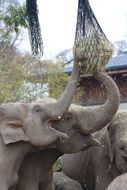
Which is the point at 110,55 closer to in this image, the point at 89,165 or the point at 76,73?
the point at 76,73

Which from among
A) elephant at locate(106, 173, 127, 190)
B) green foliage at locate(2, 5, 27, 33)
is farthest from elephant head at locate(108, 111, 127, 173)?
green foliage at locate(2, 5, 27, 33)

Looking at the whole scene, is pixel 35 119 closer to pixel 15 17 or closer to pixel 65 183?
pixel 65 183

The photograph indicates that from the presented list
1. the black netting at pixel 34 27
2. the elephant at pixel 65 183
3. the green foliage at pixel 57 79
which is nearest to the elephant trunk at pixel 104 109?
the black netting at pixel 34 27

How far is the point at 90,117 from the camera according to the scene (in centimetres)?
381

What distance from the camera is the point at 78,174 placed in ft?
15.8

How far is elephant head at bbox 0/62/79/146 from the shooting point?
3783mm

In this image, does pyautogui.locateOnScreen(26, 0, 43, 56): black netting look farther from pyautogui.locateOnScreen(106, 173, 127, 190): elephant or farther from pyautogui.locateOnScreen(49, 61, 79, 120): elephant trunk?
Result: pyautogui.locateOnScreen(106, 173, 127, 190): elephant

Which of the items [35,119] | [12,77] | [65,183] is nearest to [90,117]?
[35,119]

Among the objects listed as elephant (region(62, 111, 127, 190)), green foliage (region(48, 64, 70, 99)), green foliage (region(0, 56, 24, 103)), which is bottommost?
green foliage (region(48, 64, 70, 99))

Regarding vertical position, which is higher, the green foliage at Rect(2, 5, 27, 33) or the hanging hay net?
the hanging hay net

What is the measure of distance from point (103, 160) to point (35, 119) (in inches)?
32.4

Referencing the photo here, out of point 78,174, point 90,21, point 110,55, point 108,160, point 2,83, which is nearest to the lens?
point 90,21

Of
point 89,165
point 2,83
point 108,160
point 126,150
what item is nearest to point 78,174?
point 89,165

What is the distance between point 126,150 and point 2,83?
8725 mm
